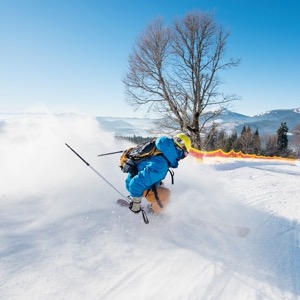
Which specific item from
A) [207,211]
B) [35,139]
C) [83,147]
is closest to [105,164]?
[83,147]

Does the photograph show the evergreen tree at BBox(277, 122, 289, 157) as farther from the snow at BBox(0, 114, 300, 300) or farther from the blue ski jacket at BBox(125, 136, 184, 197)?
the blue ski jacket at BBox(125, 136, 184, 197)

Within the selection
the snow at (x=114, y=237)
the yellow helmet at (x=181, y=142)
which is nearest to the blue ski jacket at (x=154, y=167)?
the yellow helmet at (x=181, y=142)

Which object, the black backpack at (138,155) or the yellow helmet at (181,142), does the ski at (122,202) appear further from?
the yellow helmet at (181,142)

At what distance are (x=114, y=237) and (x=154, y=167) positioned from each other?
1.13 m

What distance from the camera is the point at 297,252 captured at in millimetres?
3604

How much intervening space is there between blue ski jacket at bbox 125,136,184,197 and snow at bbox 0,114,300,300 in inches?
23.9

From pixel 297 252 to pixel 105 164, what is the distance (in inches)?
174

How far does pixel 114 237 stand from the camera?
3.54m

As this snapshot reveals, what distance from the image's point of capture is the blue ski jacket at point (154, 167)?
12.7 ft

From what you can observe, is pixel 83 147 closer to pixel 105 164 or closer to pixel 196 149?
pixel 105 164

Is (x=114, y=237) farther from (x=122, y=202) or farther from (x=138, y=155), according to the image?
(x=138, y=155)

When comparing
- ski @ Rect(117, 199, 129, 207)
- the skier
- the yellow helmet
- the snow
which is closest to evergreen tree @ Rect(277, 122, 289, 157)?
the snow

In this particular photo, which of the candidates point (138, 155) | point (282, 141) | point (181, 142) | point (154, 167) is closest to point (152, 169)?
point (154, 167)

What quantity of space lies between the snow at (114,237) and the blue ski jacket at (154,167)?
23.9 inches
